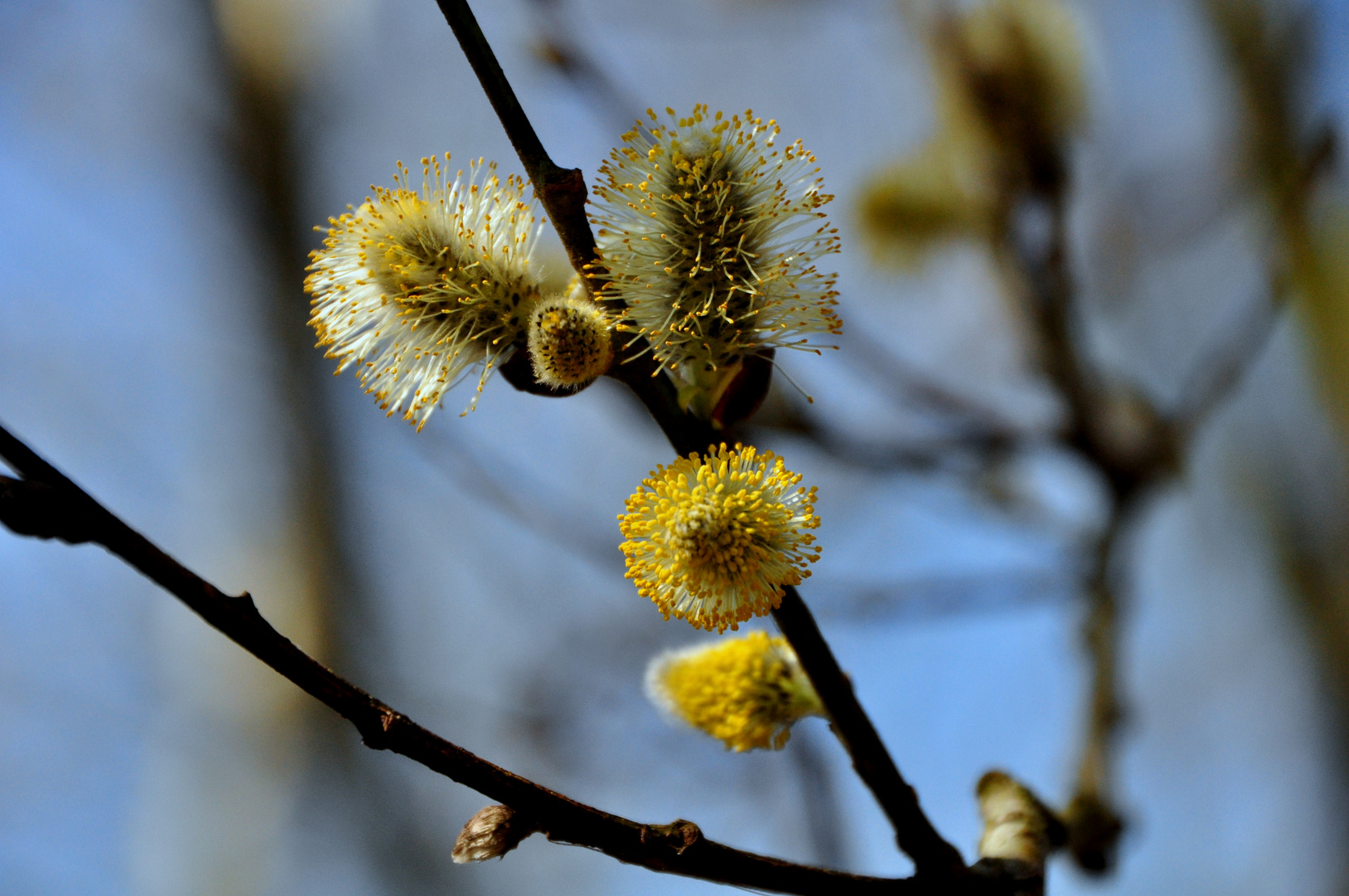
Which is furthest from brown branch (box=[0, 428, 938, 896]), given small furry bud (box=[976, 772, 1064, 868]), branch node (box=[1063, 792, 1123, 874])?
branch node (box=[1063, 792, 1123, 874])

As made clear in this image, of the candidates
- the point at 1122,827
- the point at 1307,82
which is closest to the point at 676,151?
the point at 1122,827

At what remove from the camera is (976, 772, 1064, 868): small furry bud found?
752 millimetres

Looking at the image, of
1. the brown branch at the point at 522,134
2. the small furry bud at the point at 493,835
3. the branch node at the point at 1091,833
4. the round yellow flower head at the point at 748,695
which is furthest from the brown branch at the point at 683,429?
the branch node at the point at 1091,833

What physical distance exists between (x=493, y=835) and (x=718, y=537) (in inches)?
9.4

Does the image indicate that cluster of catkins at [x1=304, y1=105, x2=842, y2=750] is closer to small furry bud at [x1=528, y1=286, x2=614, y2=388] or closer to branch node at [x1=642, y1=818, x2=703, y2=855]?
small furry bud at [x1=528, y1=286, x2=614, y2=388]

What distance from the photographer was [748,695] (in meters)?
0.81

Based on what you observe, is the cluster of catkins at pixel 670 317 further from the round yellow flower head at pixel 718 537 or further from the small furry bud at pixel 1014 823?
the small furry bud at pixel 1014 823

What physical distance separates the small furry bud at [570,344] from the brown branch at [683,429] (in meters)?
0.03

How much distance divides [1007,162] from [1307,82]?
1294mm

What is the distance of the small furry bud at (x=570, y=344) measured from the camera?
2.21 ft

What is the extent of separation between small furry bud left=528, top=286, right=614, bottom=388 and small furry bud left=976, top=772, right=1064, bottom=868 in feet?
1.66

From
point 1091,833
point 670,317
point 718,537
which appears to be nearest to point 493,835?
point 718,537

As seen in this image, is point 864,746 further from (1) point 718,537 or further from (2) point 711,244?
(2) point 711,244

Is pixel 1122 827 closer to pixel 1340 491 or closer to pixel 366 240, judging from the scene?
pixel 366 240
